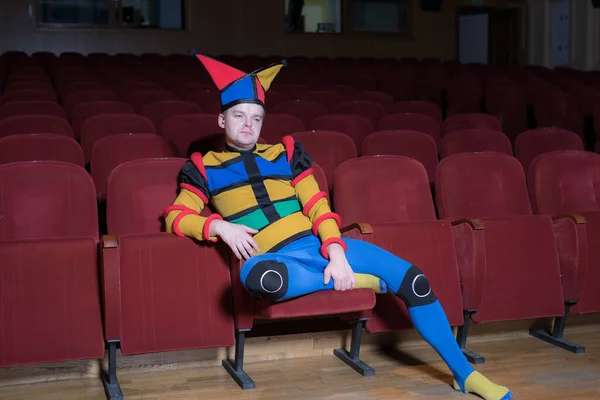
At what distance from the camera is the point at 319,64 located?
315 cm

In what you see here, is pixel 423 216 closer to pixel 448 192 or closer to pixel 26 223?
pixel 448 192

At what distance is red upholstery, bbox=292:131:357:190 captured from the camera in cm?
127

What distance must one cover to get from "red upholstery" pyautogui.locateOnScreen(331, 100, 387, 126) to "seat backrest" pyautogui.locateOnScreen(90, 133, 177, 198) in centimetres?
63

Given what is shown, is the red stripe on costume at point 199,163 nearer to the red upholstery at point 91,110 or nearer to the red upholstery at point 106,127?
the red upholstery at point 106,127

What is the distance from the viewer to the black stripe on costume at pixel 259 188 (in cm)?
89

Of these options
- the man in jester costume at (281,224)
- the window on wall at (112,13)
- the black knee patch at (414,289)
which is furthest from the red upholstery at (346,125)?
the window on wall at (112,13)

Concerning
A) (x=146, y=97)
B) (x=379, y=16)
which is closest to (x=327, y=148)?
(x=146, y=97)

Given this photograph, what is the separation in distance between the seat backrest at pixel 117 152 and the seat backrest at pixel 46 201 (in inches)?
7.5

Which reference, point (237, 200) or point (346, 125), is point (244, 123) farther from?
point (346, 125)

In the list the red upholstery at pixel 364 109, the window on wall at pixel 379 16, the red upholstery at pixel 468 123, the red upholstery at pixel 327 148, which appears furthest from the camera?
the window on wall at pixel 379 16

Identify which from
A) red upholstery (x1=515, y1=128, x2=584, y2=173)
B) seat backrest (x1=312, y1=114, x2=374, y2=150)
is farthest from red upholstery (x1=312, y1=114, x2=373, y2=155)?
red upholstery (x1=515, y1=128, x2=584, y2=173)

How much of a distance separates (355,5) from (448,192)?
10.5 feet

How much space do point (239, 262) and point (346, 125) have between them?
0.70 m

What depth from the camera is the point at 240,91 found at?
2.92 ft
